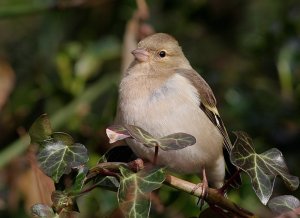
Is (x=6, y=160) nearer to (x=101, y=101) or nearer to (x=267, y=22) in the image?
(x=101, y=101)

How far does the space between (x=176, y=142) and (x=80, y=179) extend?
0.92 ft

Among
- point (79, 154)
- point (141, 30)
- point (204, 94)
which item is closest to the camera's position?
point (79, 154)

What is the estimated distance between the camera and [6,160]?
356cm

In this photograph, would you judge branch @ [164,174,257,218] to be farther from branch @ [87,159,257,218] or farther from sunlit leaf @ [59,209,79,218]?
sunlit leaf @ [59,209,79,218]

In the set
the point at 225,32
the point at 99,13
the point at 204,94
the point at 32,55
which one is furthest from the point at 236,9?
the point at 204,94

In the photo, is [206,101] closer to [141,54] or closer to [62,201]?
[141,54]

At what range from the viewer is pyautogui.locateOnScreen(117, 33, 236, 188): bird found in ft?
9.43

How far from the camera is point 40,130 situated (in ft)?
6.86

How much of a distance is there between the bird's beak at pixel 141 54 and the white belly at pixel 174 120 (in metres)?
0.17

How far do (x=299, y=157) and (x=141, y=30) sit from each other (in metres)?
1.15

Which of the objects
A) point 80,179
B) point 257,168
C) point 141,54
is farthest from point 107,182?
point 141,54

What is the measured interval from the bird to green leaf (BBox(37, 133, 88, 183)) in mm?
777

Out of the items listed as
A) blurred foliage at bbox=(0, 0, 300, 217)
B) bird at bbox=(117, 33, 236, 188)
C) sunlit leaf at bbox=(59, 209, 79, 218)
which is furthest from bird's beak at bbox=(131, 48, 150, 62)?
sunlit leaf at bbox=(59, 209, 79, 218)


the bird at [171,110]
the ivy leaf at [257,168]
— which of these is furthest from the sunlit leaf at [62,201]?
the bird at [171,110]
